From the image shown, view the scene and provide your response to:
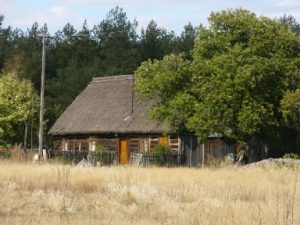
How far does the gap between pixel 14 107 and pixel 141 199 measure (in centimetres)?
3758

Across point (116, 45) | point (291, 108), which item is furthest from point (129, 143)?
point (116, 45)

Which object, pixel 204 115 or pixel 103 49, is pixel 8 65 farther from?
pixel 204 115

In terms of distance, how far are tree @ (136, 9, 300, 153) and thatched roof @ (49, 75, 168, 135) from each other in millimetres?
4587

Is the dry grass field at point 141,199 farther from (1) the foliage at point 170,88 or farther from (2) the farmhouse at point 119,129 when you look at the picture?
(2) the farmhouse at point 119,129

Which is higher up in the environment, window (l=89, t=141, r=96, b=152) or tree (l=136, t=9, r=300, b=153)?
tree (l=136, t=9, r=300, b=153)

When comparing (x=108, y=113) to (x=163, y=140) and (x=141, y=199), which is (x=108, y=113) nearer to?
(x=163, y=140)

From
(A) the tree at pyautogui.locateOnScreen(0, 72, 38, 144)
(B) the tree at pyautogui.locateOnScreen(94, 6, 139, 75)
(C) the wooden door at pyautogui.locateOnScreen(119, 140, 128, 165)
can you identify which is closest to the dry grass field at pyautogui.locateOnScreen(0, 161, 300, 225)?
(C) the wooden door at pyautogui.locateOnScreen(119, 140, 128, 165)

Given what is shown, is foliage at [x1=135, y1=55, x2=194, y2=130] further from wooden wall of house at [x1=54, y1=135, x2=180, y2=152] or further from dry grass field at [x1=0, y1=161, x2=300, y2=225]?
dry grass field at [x1=0, y1=161, x2=300, y2=225]

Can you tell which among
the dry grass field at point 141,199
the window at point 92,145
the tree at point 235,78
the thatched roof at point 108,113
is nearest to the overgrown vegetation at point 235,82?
the tree at point 235,78

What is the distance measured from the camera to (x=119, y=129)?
41562 millimetres

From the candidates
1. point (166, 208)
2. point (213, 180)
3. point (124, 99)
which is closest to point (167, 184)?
point (213, 180)

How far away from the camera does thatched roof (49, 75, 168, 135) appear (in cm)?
4109


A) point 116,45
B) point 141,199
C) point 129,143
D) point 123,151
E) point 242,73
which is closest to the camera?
point 141,199

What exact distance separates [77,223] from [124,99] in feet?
119
